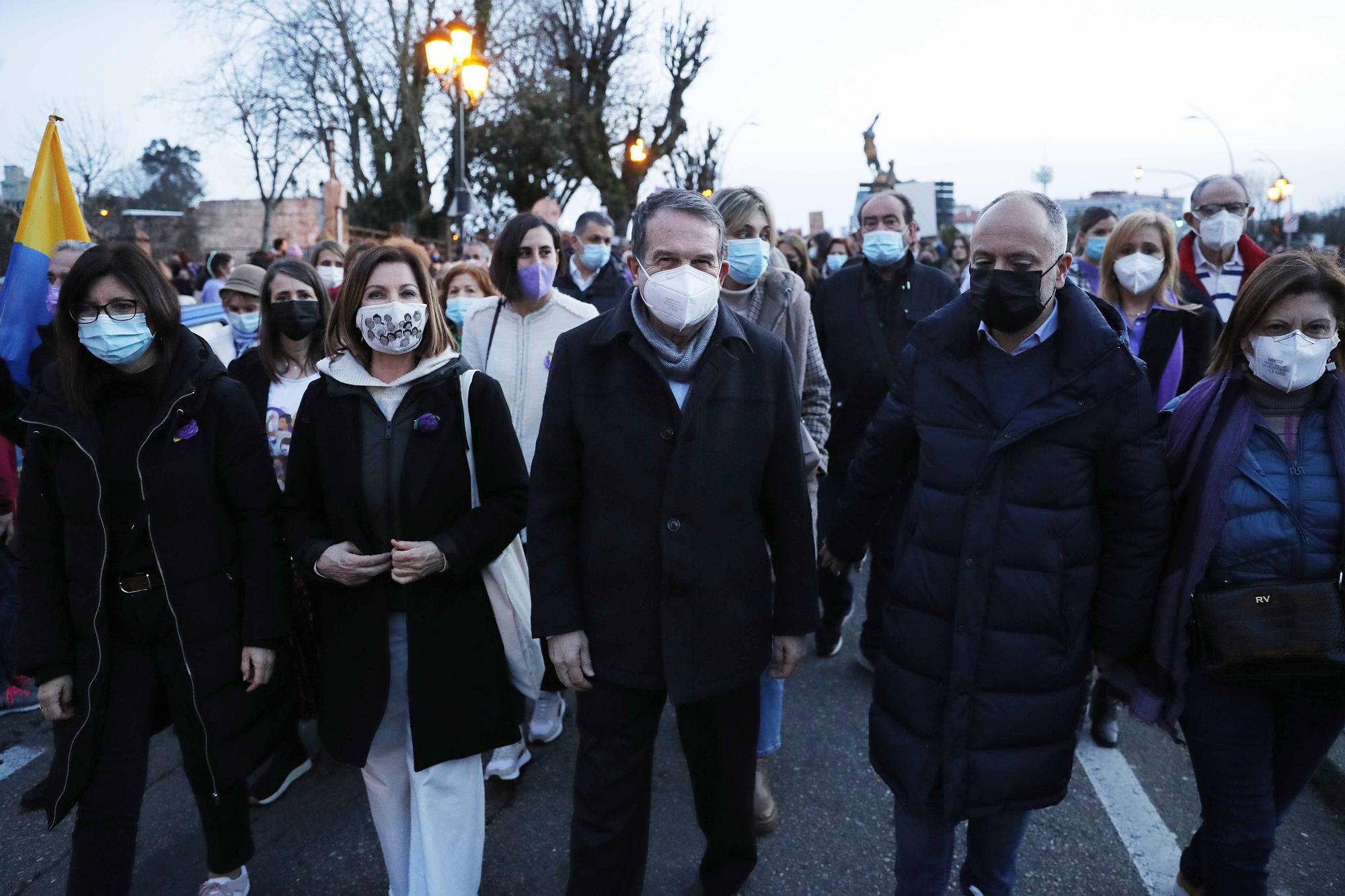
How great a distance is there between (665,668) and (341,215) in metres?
25.7

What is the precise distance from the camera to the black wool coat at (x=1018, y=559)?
2.12 meters

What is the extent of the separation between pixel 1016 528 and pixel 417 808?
183 cm

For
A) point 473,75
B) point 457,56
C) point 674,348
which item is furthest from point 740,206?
point 473,75

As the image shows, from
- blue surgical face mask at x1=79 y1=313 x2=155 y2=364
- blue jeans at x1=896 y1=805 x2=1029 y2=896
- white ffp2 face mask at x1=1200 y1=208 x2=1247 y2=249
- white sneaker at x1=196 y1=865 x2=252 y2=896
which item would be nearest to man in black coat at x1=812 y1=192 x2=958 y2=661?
white ffp2 face mask at x1=1200 y1=208 x2=1247 y2=249

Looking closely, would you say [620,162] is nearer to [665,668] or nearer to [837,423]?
[837,423]

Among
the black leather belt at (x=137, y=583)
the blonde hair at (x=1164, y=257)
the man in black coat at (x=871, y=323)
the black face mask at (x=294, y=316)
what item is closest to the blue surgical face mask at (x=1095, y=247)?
the blonde hair at (x=1164, y=257)

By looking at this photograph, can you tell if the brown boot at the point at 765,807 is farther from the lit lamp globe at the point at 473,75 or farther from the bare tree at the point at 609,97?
the bare tree at the point at 609,97

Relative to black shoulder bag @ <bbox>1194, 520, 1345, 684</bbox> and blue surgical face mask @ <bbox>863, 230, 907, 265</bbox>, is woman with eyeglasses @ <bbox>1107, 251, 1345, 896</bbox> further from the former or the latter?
blue surgical face mask @ <bbox>863, 230, 907, 265</bbox>

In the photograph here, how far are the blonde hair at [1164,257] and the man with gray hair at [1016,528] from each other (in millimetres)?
1784

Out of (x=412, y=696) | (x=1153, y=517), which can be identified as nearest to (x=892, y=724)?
(x=1153, y=517)

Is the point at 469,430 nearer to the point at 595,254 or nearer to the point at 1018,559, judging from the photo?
the point at 1018,559

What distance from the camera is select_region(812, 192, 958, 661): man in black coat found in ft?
13.8

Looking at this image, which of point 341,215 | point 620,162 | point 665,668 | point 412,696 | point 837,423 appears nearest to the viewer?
point 665,668

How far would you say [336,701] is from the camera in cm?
254
